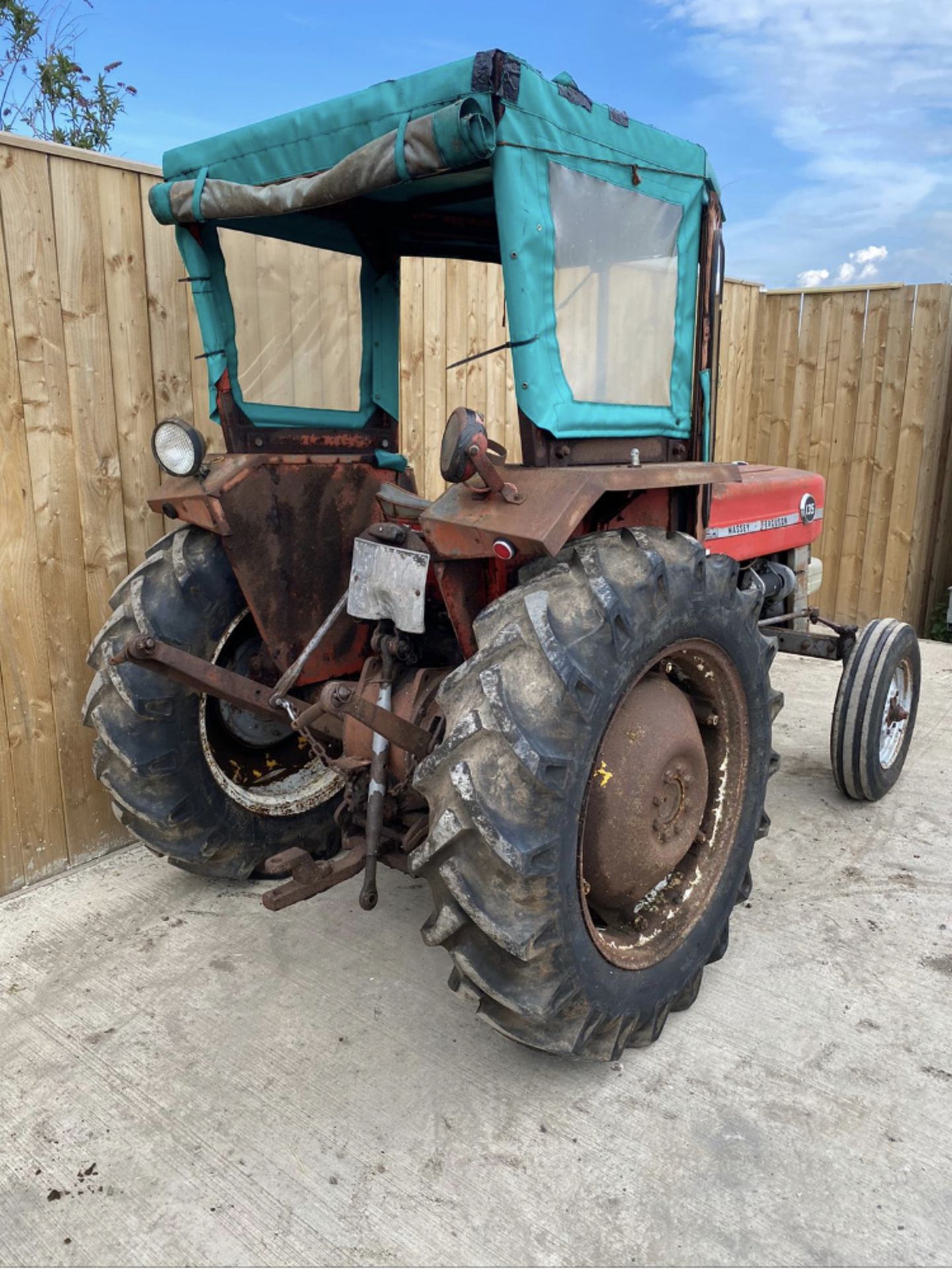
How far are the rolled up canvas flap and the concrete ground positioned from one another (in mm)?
1988

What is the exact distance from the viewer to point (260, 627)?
2.50m

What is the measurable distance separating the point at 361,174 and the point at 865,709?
2.63 meters

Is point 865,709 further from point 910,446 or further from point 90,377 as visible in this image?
point 910,446

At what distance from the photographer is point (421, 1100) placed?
2.03 m

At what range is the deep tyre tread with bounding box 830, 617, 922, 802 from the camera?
342 cm

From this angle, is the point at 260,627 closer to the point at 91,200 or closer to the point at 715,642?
the point at 715,642

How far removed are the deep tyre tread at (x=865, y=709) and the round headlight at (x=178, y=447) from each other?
252cm

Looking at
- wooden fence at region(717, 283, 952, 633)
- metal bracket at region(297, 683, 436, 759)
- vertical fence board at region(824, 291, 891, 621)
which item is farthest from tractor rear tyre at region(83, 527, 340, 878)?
vertical fence board at region(824, 291, 891, 621)

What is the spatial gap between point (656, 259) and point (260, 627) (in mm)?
1431

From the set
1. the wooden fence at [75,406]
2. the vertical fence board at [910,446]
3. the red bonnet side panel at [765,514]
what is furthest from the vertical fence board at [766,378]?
the wooden fence at [75,406]

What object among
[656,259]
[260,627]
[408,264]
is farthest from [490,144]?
[408,264]

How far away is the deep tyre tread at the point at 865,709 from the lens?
342 cm

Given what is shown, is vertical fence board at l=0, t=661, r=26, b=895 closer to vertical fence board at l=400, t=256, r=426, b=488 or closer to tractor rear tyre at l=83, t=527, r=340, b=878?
tractor rear tyre at l=83, t=527, r=340, b=878

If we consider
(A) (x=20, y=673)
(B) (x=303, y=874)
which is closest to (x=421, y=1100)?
(B) (x=303, y=874)
